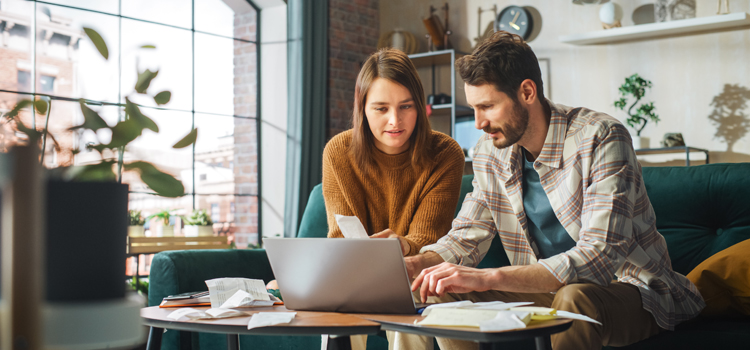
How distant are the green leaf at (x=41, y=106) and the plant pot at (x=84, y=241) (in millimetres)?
75

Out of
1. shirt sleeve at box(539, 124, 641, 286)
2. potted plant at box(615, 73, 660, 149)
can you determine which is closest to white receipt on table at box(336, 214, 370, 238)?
shirt sleeve at box(539, 124, 641, 286)

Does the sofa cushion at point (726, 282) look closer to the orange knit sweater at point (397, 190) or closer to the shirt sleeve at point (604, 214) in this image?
the shirt sleeve at point (604, 214)

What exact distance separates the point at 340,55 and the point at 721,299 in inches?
147

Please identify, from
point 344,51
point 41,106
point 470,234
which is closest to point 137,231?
point 344,51

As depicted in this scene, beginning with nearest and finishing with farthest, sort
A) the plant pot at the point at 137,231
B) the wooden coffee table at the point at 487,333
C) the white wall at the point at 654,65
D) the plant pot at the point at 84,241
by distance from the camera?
1. the plant pot at the point at 84,241
2. the wooden coffee table at the point at 487,333
3. the plant pot at the point at 137,231
4. the white wall at the point at 654,65

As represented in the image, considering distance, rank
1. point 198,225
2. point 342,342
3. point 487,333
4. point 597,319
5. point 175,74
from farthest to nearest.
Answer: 1. point 175,74
2. point 198,225
3. point 597,319
4. point 342,342
5. point 487,333

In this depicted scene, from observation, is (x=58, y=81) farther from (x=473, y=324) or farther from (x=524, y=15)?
(x=473, y=324)

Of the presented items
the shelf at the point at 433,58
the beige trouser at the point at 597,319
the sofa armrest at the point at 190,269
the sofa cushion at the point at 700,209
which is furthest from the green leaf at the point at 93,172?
the shelf at the point at 433,58

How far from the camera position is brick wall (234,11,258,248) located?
4.88m

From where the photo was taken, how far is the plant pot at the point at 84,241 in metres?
0.48

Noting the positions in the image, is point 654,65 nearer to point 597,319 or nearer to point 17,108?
point 597,319

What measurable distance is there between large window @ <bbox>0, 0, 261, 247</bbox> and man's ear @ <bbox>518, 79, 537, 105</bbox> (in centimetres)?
281

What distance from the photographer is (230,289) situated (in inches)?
58.9

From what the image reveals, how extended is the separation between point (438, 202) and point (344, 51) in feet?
11.2
